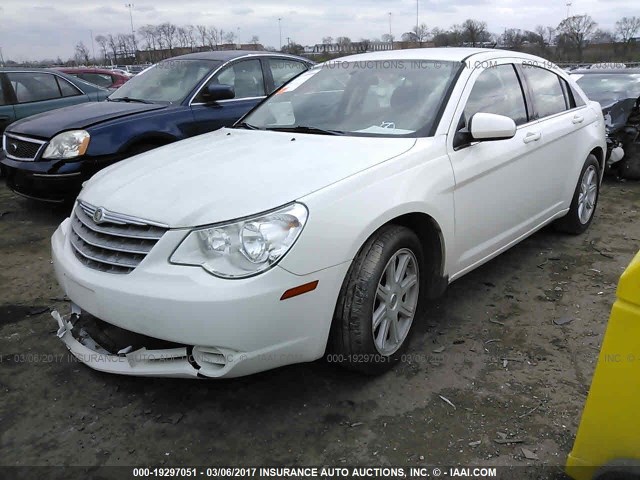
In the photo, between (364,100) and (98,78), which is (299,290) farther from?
(98,78)

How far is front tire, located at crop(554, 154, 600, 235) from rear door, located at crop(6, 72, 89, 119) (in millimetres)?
6724

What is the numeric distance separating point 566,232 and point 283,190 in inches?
138

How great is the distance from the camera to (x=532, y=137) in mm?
3760

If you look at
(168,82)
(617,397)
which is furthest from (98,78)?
(617,397)

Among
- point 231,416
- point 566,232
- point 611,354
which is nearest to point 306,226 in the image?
point 231,416

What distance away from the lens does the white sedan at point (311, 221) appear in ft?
7.44

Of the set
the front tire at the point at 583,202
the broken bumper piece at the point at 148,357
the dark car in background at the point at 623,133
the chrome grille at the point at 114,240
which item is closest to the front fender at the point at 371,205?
the broken bumper piece at the point at 148,357

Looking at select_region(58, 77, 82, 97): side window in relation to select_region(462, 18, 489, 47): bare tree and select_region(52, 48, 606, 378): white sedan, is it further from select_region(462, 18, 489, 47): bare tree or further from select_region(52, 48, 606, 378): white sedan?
select_region(462, 18, 489, 47): bare tree

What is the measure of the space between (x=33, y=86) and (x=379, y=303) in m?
7.08

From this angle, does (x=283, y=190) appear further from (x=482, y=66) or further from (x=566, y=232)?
(x=566, y=232)

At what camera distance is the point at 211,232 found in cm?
231

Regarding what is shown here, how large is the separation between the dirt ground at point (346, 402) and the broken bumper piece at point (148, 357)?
26cm

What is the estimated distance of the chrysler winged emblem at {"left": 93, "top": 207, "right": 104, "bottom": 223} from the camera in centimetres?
260

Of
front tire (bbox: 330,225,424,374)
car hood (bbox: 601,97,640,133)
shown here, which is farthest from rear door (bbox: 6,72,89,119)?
car hood (bbox: 601,97,640,133)
